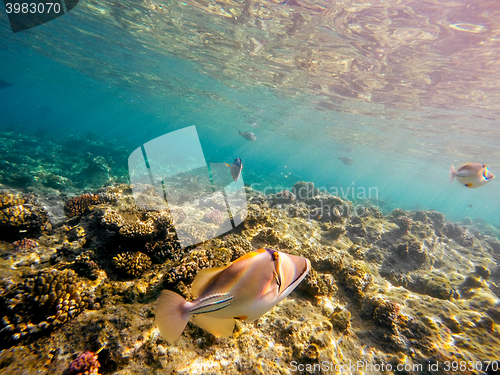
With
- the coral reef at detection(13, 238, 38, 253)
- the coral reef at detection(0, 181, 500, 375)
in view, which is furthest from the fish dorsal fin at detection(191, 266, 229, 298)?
the coral reef at detection(13, 238, 38, 253)

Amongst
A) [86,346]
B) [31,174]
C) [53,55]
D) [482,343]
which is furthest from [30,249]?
[53,55]

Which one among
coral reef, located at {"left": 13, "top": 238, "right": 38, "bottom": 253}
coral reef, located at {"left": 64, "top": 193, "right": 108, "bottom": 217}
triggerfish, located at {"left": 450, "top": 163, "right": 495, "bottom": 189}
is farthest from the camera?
coral reef, located at {"left": 64, "top": 193, "right": 108, "bottom": 217}

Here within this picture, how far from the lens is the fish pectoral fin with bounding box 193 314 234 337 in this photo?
4.83 ft

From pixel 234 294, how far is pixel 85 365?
2.37 m

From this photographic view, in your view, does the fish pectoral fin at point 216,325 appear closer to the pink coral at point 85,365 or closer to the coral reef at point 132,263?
the pink coral at point 85,365

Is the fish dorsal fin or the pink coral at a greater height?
the fish dorsal fin

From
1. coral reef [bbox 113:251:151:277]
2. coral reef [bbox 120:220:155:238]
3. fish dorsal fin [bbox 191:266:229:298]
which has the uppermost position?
fish dorsal fin [bbox 191:266:229:298]

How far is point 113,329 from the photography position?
9.01ft

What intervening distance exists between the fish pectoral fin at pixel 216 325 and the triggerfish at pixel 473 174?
6.68 m

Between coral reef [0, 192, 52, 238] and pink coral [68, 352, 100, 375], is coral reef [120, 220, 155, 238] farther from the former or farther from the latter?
coral reef [0, 192, 52, 238]

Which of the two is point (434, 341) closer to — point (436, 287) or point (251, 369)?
point (436, 287)

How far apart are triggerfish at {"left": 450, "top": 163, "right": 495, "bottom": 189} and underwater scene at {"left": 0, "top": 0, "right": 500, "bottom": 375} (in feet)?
0.10

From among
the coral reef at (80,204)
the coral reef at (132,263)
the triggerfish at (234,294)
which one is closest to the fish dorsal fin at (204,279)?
→ the triggerfish at (234,294)

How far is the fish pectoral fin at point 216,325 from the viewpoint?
147 centimetres
